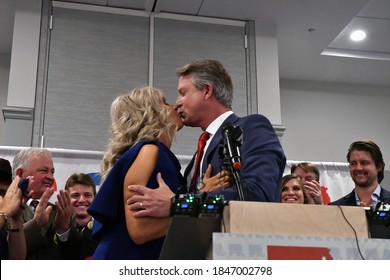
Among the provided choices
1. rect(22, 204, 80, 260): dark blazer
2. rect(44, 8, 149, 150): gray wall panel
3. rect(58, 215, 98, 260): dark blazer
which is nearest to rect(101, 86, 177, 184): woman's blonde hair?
rect(22, 204, 80, 260): dark blazer

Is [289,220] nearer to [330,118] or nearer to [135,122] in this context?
[135,122]

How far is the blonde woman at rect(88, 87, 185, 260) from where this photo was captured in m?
1.55

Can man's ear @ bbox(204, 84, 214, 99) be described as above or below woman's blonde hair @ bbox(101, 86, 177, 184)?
above

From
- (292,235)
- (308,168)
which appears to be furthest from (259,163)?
(308,168)

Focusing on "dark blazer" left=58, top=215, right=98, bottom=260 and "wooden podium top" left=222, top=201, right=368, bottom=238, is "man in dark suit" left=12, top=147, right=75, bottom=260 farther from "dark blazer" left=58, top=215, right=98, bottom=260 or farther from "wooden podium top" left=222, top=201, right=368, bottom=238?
"wooden podium top" left=222, top=201, right=368, bottom=238

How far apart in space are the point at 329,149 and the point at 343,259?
6.04 m

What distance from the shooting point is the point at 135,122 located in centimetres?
180

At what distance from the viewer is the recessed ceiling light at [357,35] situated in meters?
6.06

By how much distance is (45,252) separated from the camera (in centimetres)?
260

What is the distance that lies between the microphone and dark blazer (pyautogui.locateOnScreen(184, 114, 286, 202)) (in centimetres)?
11

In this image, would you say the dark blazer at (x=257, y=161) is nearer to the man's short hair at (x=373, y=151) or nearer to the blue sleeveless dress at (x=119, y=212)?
the blue sleeveless dress at (x=119, y=212)

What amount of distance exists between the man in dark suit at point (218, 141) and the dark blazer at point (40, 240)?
867 mm

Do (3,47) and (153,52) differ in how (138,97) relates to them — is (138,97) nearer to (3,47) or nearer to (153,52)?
(153,52)

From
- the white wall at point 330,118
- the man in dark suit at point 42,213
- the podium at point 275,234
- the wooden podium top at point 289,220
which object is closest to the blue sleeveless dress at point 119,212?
the podium at point 275,234
